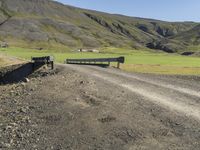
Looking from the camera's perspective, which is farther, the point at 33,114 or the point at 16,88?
the point at 16,88

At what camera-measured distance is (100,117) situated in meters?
19.0

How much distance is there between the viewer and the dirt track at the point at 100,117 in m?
15.8

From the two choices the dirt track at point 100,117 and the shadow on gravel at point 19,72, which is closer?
the dirt track at point 100,117

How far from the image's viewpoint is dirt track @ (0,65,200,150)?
15.8 meters

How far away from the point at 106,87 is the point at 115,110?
7.25m

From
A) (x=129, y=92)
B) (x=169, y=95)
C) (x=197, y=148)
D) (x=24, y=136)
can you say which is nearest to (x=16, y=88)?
(x=129, y=92)

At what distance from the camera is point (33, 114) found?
20.6 m

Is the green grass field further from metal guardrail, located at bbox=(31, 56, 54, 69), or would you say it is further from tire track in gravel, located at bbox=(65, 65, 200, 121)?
tire track in gravel, located at bbox=(65, 65, 200, 121)

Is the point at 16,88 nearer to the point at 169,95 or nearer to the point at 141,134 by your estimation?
the point at 169,95

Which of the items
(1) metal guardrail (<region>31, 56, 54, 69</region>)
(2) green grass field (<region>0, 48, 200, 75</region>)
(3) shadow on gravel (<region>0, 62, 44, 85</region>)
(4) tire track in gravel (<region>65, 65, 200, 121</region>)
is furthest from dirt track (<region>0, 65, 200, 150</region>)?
(2) green grass field (<region>0, 48, 200, 75</region>)

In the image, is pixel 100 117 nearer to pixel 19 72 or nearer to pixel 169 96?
pixel 169 96

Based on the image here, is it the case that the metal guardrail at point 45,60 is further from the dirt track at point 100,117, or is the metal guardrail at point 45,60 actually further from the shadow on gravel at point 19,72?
the dirt track at point 100,117

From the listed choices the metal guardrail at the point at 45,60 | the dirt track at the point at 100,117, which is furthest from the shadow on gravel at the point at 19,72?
the dirt track at the point at 100,117

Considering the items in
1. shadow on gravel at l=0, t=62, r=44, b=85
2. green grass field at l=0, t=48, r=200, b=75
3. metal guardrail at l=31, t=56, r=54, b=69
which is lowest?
green grass field at l=0, t=48, r=200, b=75
